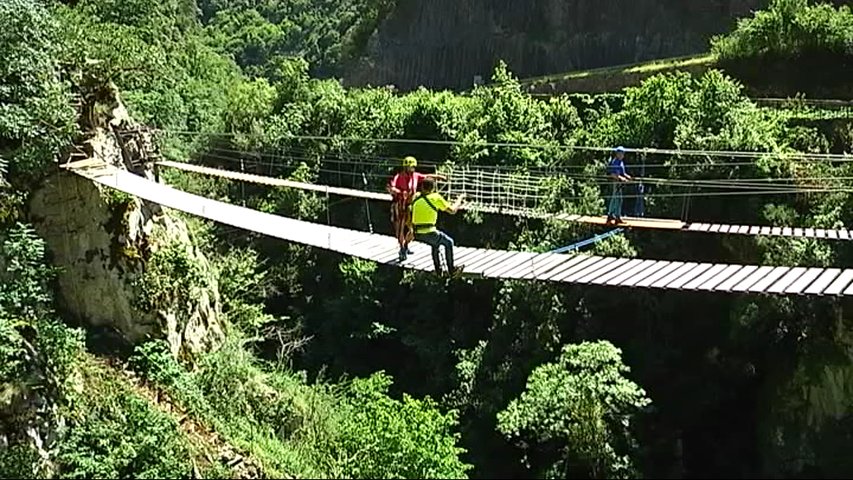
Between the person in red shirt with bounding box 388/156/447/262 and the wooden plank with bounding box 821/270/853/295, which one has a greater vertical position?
the person in red shirt with bounding box 388/156/447/262

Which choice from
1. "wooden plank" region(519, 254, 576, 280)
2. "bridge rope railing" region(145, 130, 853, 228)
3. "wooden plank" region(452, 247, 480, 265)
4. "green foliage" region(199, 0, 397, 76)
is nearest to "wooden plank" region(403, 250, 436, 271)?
"wooden plank" region(452, 247, 480, 265)

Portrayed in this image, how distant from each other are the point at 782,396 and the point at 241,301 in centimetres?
757

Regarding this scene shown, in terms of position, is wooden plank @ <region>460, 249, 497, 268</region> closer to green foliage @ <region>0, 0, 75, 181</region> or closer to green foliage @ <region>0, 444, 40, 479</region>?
green foliage @ <region>0, 444, 40, 479</region>

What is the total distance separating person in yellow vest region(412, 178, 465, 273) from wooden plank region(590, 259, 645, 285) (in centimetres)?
94

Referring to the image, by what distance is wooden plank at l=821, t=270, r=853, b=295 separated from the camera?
18.6 feet

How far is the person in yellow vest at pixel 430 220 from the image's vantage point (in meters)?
6.24

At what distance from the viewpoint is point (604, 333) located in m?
12.8

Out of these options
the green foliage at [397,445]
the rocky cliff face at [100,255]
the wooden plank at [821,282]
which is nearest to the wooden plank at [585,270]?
the wooden plank at [821,282]

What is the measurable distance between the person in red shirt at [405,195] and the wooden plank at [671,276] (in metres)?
1.54

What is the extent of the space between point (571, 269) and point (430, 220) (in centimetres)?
109

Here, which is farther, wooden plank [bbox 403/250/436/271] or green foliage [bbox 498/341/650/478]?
green foliage [bbox 498/341/650/478]

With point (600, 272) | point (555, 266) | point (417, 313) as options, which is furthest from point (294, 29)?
point (600, 272)

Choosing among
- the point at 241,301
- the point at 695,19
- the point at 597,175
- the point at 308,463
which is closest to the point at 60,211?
the point at 308,463

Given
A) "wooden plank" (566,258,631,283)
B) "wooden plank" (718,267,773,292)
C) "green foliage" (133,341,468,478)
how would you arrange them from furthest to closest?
"green foliage" (133,341,468,478), "wooden plank" (566,258,631,283), "wooden plank" (718,267,773,292)
